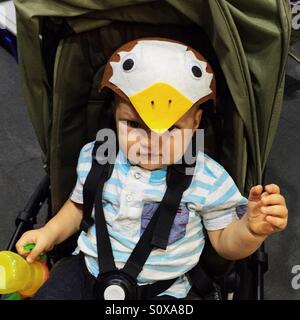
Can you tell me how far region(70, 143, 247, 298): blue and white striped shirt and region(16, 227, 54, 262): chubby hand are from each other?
125 millimetres

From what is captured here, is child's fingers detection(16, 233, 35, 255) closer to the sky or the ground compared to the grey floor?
closer to the sky

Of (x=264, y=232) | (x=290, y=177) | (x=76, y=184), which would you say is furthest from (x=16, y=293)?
(x=290, y=177)

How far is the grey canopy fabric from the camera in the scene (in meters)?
0.85

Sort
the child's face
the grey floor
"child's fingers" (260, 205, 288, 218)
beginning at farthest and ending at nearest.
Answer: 1. the grey floor
2. the child's face
3. "child's fingers" (260, 205, 288, 218)

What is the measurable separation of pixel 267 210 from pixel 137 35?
15.8 inches

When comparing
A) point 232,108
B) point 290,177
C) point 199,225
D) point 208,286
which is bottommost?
point 290,177

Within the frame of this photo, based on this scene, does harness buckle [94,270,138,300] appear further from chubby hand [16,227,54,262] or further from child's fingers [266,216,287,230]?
child's fingers [266,216,287,230]

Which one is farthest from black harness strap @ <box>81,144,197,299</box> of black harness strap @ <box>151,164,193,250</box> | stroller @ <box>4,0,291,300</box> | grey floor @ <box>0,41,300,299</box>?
grey floor @ <box>0,41,300,299</box>

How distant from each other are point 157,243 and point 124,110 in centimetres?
24

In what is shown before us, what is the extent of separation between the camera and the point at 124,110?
0.93 meters

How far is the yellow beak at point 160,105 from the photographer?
87cm

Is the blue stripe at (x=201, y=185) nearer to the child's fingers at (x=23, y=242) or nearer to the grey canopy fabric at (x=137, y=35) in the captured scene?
the grey canopy fabric at (x=137, y=35)

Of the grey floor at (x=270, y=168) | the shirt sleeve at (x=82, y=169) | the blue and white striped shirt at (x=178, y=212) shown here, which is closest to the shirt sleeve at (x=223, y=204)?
the blue and white striped shirt at (x=178, y=212)

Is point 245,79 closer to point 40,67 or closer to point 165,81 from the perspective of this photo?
point 165,81
